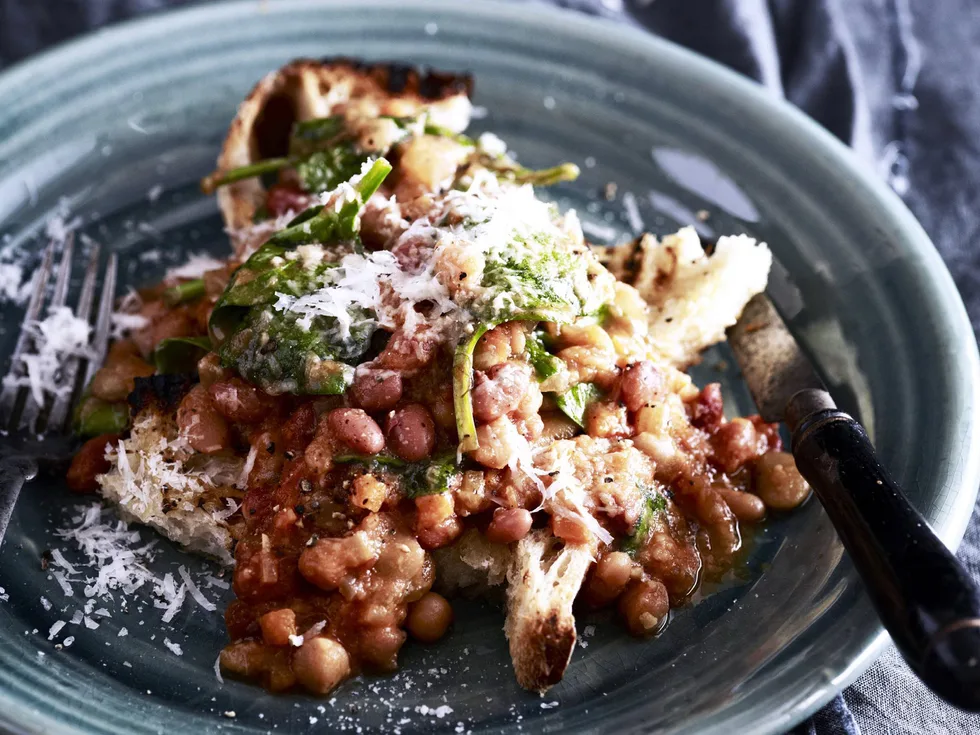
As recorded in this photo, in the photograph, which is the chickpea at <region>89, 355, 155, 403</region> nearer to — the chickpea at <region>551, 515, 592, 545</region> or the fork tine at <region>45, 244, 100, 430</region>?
the fork tine at <region>45, 244, 100, 430</region>

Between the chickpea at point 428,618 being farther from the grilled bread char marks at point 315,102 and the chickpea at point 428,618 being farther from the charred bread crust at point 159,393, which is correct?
the grilled bread char marks at point 315,102

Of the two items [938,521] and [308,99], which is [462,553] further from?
[308,99]

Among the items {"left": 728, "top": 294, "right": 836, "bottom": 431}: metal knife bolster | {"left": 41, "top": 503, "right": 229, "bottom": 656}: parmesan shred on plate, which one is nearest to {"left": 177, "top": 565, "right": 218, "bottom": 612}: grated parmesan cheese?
{"left": 41, "top": 503, "right": 229, "bottom": 656}: parmesan shred on plate

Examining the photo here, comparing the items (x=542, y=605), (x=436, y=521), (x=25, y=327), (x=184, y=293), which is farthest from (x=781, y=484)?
(x=25, y=327)

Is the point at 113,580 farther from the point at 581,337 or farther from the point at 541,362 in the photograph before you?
the point at 581,337

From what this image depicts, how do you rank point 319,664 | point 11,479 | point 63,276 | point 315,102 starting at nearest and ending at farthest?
point 319,664 → point 11,479 → point 63,276 → point 315,102
